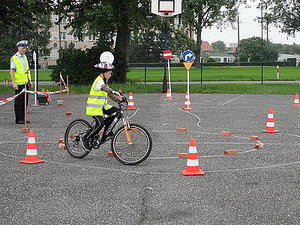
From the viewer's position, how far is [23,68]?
1457 cm

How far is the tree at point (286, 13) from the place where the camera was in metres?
87.9

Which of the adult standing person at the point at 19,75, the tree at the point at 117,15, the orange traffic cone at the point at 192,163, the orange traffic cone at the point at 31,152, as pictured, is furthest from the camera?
the tree at the point at 117,15

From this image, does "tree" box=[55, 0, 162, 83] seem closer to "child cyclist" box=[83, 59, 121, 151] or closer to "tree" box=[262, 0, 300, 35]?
"child cyclist" box=[83, 59, 121, 151]

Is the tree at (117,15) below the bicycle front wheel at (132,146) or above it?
above

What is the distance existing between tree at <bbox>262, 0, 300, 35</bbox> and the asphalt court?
7723 cm

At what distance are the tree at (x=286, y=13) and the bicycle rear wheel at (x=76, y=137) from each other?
8088 centimetres

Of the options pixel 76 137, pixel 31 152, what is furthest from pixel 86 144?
pixel 31 152

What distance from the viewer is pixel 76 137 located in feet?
32.0

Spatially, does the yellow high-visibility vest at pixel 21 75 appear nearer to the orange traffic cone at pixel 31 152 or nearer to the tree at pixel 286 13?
the orange traffic cone at pixel 31 152

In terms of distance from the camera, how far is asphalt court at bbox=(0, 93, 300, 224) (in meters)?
6.06

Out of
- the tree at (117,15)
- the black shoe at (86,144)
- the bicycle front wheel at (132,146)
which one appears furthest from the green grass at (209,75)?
the bicycle front wheel at (132,146)

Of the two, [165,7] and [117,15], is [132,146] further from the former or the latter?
[117,15]

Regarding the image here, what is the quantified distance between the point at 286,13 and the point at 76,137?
8292 cm

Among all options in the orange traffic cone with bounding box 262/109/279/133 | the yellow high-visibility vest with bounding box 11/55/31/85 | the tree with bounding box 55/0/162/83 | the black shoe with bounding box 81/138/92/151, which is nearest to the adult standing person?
the yellow high-visibility vest with bounding box 11/55/31/85
